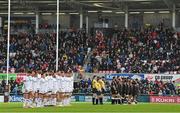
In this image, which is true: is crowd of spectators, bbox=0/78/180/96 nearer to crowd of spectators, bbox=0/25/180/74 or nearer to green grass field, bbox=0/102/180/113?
crowd of spectators, bbox=0/25/180/74

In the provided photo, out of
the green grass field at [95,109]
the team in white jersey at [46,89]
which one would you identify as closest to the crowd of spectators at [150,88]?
the team in white jersey at [46,89]

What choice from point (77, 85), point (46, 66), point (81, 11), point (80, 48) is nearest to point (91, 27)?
point (81, 11)

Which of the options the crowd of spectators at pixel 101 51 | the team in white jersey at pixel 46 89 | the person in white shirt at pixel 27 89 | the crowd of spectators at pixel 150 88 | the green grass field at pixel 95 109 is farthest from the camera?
the crowd of spectators at pixel 101 51

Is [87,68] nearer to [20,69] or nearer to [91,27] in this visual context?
[20,69]

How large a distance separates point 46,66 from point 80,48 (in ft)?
18.6

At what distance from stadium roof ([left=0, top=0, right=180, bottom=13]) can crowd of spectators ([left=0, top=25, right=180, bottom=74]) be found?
2833 mm

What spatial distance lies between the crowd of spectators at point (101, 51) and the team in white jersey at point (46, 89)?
19660mm

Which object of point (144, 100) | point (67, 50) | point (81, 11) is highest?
point (81, 11)

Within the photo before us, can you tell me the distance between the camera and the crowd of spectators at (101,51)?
60656 mm

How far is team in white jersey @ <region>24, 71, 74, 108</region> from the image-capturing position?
122 ft

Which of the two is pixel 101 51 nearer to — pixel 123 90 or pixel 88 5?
pixel 88 5

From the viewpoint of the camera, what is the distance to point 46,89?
125 ft

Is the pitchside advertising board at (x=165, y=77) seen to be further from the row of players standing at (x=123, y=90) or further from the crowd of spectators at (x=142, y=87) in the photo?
the row of players standing at (x=123, y=90)

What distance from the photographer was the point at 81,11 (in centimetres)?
7219
